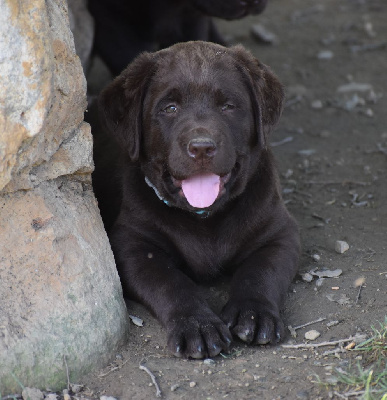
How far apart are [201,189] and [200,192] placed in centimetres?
2

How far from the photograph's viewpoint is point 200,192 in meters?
3.50

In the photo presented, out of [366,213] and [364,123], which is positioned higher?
[366,213]

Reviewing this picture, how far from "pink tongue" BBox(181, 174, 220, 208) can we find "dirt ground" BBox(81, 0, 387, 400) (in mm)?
576

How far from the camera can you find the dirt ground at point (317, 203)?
3.06m

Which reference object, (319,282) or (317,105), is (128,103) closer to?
(319,282)

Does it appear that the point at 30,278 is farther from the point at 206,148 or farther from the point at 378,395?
the point at 378,395

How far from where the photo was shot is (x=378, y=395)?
275 centimetres

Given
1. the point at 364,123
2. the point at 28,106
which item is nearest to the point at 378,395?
the point at 28,106

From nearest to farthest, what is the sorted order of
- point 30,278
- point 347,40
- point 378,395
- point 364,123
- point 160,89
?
point 378,395 < point 30,278 < point 160,89 < point 364,123 < point 347,40

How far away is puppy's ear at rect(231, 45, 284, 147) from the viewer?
3.73m

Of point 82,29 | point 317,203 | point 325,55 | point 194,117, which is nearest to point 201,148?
point 194,117

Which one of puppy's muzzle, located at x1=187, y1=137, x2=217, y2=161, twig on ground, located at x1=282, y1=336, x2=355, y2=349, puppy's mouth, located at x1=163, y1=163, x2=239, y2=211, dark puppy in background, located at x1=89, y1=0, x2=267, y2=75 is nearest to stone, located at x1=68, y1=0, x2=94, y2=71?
dark puppy in background, located at x1=89, y1=0, x2=267, y2=75

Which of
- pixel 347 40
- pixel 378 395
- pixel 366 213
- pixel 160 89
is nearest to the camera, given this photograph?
pixel 378 395

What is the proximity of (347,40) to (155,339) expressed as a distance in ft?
16.9
